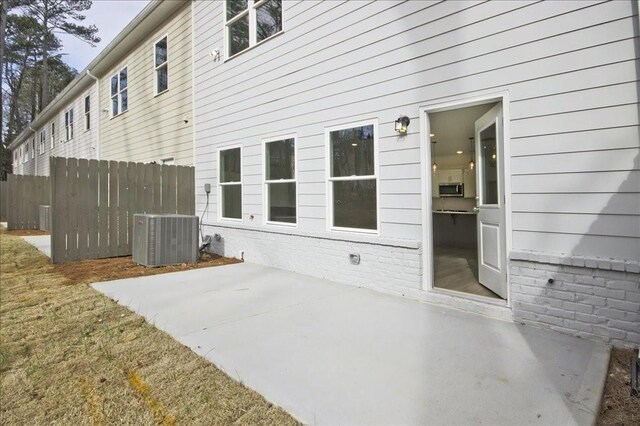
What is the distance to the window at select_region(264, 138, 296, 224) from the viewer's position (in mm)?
5691

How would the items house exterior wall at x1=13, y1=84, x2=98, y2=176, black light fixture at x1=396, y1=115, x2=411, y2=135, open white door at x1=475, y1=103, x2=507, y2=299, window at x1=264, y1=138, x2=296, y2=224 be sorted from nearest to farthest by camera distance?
open white door at x1=475, y1=103, x2=507, y2=299 < black light fixture at x1=396, y1=115, x2=411, y2=135 < window at x1=264, y1=138, x2=296, y2=224 < house exterior wall at x1=13, y1=84, x2=98, y2=176

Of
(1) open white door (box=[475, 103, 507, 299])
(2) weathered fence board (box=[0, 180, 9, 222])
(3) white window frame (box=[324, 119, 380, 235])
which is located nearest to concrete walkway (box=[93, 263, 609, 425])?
(1) open white door (box=[475, 103, 507, 299])

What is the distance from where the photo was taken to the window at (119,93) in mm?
11016

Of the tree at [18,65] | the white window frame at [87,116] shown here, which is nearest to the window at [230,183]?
the white window frame at [87,116]

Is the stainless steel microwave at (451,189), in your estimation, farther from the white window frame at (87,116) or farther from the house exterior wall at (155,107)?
the white window frame at (87,116)

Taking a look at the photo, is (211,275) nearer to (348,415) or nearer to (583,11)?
(348,415)

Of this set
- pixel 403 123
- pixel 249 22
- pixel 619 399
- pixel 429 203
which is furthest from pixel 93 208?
pixel 619 399

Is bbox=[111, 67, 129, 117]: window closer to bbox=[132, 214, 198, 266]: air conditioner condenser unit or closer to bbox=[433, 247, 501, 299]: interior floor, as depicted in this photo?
bbox=[132, 214, 198, 266]: air conditioner condenser unit

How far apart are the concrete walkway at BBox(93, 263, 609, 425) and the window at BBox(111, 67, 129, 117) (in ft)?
29.5

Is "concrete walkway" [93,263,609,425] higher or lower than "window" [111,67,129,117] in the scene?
lower

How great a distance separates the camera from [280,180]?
19.3 ft

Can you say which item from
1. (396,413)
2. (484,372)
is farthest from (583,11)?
(396,413)

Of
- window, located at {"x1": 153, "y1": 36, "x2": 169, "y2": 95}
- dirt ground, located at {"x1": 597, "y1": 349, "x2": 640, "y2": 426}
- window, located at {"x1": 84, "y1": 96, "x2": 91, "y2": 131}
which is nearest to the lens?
dirt ground, located at {"x1": 597, "y1": 349, "x2": 640, "y2": 426}

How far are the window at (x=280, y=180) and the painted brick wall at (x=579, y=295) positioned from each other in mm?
3437
